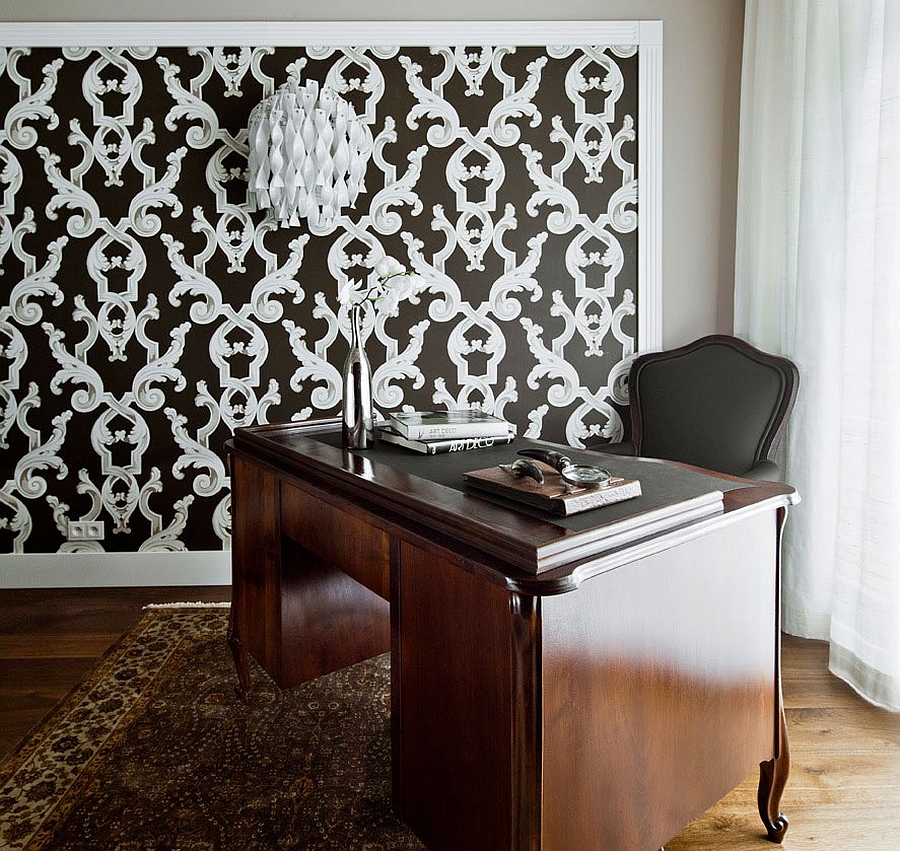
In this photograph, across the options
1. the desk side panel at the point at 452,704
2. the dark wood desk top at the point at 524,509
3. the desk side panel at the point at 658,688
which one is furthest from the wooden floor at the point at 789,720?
the dark wood desk top at the point at 524,509

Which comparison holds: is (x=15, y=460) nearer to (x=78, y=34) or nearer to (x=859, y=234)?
(x=78, y=34)

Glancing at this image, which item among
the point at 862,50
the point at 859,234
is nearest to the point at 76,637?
the point at 859,234

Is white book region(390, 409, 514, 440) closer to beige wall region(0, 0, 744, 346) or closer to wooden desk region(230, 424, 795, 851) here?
wooden desk region(230, 424, 795, 851)

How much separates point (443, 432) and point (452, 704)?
28.4 inches

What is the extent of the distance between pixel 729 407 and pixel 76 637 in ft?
8.36

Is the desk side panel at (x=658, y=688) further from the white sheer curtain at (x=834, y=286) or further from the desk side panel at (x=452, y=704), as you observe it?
the white sheer curtain at (x=834, y=286)

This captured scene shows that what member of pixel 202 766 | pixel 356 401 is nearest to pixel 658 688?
pixel 356 401

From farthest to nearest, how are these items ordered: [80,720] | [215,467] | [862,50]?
[215,467], [862,50], [80,720]

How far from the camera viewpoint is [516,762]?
3.50 feet

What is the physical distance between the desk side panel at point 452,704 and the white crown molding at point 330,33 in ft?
8.08

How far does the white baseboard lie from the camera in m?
3.16

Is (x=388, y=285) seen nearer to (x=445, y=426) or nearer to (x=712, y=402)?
(x=445, y=426)

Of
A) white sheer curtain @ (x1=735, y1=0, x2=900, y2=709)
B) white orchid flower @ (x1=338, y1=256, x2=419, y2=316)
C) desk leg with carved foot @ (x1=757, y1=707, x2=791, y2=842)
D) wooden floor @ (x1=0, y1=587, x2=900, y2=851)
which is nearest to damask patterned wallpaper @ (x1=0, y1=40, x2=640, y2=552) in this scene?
wooden floor @ (x1=0, y1=587, x2=900, y2=851)

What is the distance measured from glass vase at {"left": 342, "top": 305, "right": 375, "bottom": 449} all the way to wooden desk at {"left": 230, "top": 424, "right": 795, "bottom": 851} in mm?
152
